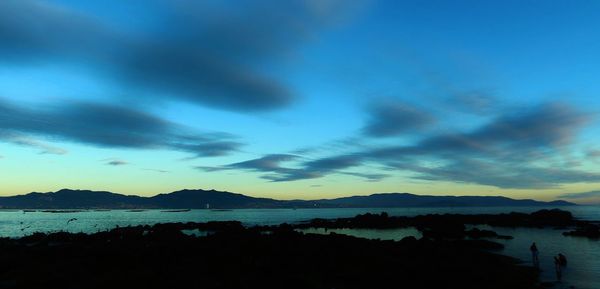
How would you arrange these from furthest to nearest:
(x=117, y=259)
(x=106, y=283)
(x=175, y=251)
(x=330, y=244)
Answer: (x=330, y=244) < (x=175, y=251) < (x=117, y=259) < (x=106, y=283)

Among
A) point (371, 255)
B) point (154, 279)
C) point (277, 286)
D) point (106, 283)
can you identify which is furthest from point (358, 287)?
point (106, 283)

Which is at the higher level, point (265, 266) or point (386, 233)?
point (386, 233)

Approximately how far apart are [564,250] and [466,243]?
14.4m

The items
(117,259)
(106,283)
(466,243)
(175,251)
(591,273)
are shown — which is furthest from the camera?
(466,243)

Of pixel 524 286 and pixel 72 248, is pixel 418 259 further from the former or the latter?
pixel 72 248

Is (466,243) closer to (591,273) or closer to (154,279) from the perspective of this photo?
(591,273)

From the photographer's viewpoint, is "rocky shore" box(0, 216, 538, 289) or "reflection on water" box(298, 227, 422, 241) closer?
"rocky shore" box(0, 216, 538, 289)

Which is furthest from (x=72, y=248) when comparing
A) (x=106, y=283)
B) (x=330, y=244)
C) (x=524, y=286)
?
(x=524, y=286)

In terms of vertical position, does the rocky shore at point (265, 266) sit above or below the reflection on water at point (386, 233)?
below

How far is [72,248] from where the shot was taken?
192 feet

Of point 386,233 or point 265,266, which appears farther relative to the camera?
point 386,233

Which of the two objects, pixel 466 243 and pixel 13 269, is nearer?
pixel 13 269

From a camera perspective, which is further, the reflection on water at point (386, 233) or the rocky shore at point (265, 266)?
the reflection on water at point (386, 233)

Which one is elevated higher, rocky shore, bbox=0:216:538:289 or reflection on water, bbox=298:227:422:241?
reflection on water, bbox=298:227:422:241
